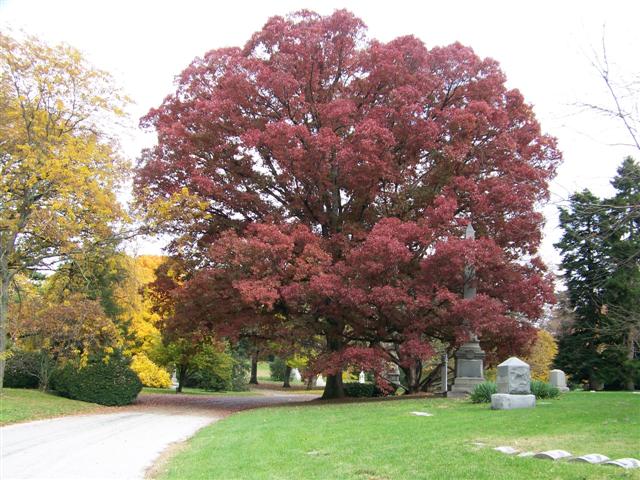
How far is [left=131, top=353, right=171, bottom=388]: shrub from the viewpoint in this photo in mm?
30547

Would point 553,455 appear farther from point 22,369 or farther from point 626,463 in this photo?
point 22,369

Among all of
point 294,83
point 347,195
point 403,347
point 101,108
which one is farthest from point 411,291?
point 101,108

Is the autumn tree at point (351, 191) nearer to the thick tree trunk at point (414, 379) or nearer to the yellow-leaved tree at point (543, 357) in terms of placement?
the thick tree trunk at point (414, 379)

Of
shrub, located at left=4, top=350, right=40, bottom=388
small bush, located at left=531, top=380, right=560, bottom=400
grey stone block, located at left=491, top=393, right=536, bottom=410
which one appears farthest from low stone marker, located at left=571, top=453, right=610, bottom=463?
shrub, located at left=4, top=350, right=40, bottom=388

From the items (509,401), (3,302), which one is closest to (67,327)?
(3,302)

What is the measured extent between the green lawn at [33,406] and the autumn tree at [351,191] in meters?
4.63

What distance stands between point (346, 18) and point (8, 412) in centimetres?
1688

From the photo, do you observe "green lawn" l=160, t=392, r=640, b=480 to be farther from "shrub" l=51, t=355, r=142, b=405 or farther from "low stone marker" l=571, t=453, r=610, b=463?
"shrub" l=51, t=355, r=142, b=405

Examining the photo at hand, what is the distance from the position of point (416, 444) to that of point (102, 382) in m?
15.6

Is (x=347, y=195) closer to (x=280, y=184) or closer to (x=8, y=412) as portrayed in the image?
(x=280, y=184)

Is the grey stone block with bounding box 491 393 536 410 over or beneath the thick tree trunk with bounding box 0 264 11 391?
beneath

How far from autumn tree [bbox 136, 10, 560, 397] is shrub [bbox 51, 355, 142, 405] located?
10.3 ft

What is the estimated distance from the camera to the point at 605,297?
26609mm

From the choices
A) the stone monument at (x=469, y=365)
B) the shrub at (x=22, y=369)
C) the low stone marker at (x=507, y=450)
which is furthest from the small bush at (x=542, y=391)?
the shrub at (x=22, y=369)
